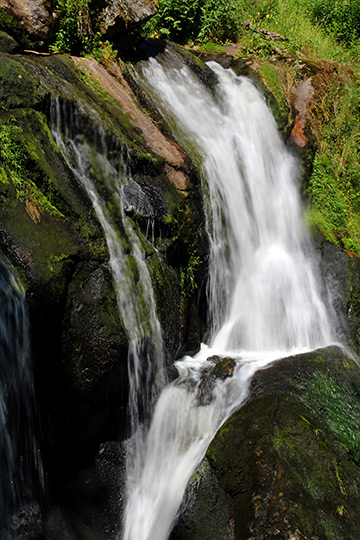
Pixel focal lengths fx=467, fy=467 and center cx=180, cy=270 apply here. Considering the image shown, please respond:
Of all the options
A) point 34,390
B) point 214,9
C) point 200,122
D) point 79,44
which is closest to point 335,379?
point 34,390

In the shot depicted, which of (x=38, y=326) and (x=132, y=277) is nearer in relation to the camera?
(x=38, y=326)

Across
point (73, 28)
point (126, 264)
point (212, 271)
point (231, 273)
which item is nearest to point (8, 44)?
point (73, 28)

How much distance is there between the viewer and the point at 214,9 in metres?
11.6

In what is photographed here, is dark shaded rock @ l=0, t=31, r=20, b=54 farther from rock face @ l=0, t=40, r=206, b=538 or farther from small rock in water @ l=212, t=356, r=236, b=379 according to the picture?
small rock in water @ l=212, t=356, r=236, b=379

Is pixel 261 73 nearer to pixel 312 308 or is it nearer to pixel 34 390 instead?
pixel 312 308

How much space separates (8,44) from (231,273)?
170 inches

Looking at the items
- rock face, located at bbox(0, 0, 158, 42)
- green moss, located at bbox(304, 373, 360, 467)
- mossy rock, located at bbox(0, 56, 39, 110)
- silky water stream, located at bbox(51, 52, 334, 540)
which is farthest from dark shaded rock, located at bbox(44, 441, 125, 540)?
rock face, located at bbox(0, 0, 158, 42)

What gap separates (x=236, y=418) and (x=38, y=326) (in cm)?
203

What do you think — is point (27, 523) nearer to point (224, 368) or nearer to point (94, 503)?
point (94, 503)

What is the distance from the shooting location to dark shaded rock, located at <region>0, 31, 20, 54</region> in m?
5.90

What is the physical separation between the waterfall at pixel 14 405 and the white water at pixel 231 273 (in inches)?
42.2

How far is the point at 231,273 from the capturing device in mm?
7113

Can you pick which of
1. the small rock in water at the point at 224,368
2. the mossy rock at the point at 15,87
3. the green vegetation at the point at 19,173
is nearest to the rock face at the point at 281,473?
the small rock in water at the point at 224,368

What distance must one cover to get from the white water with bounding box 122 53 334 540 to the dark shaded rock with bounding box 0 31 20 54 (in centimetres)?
235
